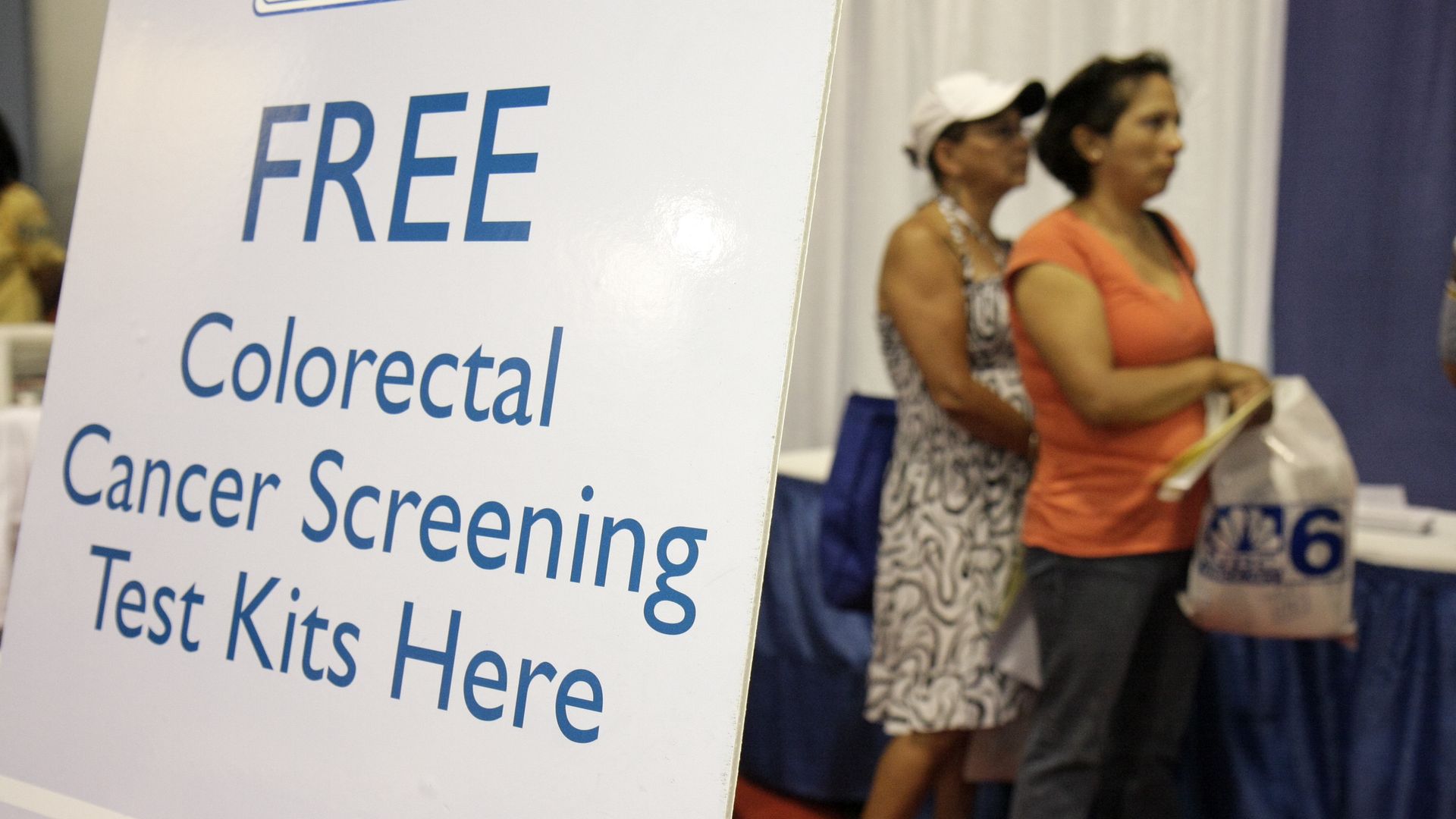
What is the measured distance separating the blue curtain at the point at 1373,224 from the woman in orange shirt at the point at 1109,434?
3.23 feet

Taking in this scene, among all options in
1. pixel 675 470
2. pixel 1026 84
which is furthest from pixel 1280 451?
pixel 675 470

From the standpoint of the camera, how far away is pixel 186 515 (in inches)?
29.7

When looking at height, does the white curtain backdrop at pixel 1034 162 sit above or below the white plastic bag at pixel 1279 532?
above

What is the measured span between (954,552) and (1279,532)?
16.3 inches

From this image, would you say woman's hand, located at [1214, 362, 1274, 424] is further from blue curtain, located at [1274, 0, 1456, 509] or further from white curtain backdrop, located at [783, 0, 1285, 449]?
blue curtain, located at [1274, 0, 1456, 509]

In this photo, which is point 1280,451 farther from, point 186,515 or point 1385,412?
point 186,515

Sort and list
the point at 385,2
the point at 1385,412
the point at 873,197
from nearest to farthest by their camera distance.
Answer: the point at 385,2
the point at 1385,412
the point at 873,197

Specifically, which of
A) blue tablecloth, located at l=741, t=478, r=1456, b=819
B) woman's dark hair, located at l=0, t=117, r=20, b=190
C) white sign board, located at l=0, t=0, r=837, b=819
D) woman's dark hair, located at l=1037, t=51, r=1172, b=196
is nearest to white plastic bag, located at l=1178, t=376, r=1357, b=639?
blue tablecloth, located at l=741, t=478, r=1456, b=819

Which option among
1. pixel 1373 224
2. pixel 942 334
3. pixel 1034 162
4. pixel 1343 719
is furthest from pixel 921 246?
pixel 1034 162

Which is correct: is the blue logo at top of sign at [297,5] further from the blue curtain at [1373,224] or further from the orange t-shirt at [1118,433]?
the blue curtain at [1373,224]

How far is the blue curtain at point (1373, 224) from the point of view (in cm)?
219

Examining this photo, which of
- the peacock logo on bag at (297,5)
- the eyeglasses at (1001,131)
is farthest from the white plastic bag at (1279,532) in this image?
the peacock logo on bag at (297,5)

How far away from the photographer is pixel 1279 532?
1374 mm

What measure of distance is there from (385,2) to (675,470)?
1.22 feet
